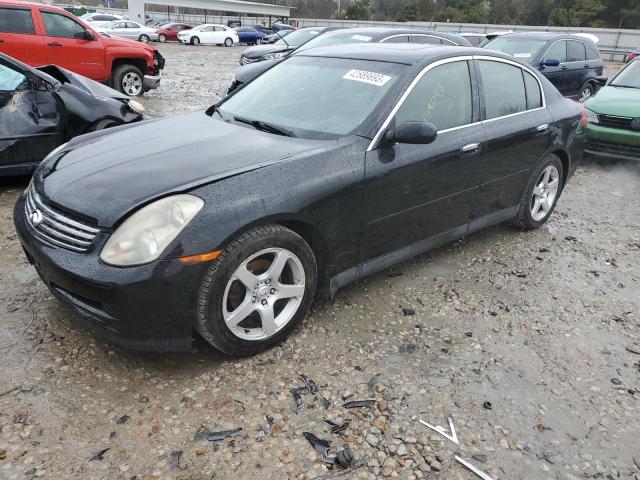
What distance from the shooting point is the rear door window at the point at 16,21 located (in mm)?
8609

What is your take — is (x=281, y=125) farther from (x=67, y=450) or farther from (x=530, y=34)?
(x=530, y=34)

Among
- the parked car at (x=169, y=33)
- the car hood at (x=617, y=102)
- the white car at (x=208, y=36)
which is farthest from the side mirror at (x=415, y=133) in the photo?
the parked car at (x=169, y=33)

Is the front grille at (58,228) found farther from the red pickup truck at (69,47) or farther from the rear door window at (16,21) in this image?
the rear door window at (16,21)

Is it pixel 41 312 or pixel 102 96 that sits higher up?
pixel 102 96

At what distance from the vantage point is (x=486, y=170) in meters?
3.94

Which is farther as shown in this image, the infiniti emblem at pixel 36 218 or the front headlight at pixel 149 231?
the infiniti emblem at pixel 36 218

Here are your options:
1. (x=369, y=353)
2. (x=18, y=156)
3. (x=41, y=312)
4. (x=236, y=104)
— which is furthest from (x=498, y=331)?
(x=18, y=156)

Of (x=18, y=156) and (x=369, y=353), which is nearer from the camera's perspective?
(x=369, y=353)

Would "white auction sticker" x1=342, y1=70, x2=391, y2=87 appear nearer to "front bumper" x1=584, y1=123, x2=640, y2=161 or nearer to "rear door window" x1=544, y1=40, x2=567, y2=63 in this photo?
"front bumper" x1=584, y1=123, x2=640, y2=161

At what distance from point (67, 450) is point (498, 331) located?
250 cm

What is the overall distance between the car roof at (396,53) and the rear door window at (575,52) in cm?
793

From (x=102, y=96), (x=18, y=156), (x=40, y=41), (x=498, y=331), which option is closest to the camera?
(x=498, y=331)

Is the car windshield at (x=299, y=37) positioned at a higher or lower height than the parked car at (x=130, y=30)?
higher

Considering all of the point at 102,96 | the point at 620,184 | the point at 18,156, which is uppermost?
the point at 102,96
